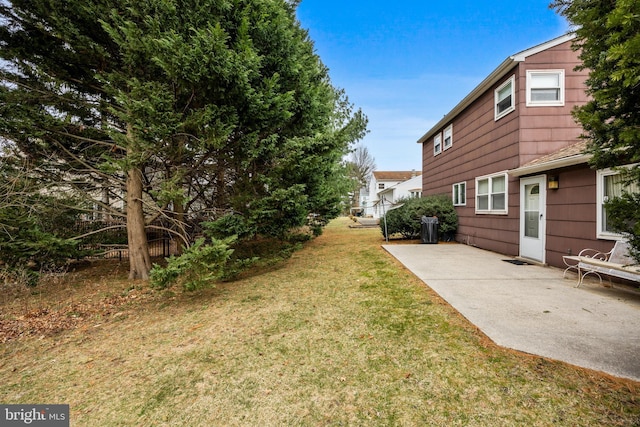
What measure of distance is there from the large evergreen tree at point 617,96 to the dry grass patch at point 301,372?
1.42m

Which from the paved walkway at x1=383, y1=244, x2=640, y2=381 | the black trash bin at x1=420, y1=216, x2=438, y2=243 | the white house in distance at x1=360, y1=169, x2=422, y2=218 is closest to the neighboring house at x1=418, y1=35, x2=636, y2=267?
the paved walkway at x1=383, y1=244, x2=640, y2=381

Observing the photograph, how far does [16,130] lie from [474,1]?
15.5 meters

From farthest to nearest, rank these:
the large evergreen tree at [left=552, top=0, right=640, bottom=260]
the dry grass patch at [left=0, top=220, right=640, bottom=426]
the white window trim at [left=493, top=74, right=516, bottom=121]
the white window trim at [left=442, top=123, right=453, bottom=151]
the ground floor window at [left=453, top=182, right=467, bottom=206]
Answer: the white window trim at [left=442, top=123, right=453, bottom=151] < the ground floor window at [left=453, top=182, right=467, bottom=206] < the white window trim at [left=493, top=74, right=516, bottom=121] < the dry grass patch at [left=0, top=220, right=640, bottom=426] < the large evergreen tree at [left=552, top=0, right=640, bottom=260]

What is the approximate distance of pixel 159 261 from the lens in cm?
745

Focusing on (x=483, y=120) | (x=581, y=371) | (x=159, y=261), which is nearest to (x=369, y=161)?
(x=483, y=120)

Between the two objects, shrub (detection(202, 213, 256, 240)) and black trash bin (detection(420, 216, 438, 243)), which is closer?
shrub (detection(202, 213, 256, 240))

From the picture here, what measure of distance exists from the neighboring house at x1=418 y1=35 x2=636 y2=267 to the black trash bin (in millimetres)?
1093

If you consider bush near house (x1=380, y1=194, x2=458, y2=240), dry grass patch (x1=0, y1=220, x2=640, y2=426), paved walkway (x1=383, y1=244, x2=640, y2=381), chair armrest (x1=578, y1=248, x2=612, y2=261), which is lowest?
dry grass patch (x1=0, y1=220, x2=640, y2=426)

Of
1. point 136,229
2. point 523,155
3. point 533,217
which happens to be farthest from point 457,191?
point 136,229

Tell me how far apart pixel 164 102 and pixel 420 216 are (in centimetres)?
932

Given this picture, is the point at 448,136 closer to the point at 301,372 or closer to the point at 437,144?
the point at 437,144

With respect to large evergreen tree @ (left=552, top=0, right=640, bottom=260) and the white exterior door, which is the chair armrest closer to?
the white exterior door

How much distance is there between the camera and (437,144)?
1289cm

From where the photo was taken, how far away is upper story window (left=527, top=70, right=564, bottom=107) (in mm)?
6915
